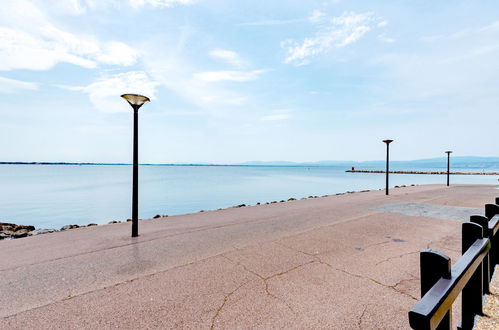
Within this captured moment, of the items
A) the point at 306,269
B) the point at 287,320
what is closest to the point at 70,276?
the point at 287,320

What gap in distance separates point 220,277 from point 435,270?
3.29m

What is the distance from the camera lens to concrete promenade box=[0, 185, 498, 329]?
10.4ft

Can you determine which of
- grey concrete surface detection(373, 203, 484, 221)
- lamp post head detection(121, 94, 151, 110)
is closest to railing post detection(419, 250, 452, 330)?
lamp post head detection(121, 94, 151, 110)

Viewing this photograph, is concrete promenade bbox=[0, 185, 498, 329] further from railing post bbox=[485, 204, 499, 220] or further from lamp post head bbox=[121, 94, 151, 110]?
lamp post head bbox=[121, 94, 151, 110]

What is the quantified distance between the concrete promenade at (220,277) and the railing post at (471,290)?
61 cm

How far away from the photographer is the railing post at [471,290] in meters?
2.73

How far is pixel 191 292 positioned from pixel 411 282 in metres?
3.49

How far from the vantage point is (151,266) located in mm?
4746

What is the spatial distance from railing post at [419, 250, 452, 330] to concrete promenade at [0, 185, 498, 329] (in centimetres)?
149

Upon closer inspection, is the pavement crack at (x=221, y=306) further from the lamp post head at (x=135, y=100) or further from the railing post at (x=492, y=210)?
the lamp post head at (x=135, y=100)

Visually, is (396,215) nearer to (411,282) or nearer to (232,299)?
(411,282)

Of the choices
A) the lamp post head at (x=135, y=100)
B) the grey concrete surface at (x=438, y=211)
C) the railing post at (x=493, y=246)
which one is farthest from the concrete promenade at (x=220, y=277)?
the lamp post head at (x=135, y=100)

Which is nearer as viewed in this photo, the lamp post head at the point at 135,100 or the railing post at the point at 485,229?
the railing post at the point at 485,229

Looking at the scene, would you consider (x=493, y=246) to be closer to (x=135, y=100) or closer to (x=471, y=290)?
(x=471, y=290)
